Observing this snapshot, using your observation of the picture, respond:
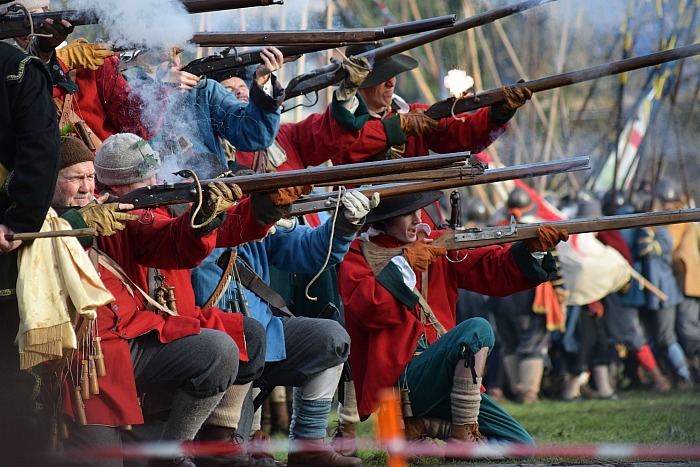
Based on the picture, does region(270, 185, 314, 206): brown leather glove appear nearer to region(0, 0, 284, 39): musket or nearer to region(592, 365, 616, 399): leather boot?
region(0, 0, 284, 39): musket

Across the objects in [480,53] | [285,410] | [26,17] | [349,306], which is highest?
[480,53]

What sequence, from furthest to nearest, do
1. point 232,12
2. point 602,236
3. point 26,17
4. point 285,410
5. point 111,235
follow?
point 602,236
point 285,410
point 232,12
point 111,235
point 26,17

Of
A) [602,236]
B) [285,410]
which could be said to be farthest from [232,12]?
[602,236]

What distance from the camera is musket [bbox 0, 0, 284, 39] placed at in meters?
4.76

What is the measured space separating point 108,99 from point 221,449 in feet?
5.67

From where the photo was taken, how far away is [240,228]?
5.34 m

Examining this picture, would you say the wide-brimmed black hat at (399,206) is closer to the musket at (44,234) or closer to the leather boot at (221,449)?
the leather boot at (221,449)

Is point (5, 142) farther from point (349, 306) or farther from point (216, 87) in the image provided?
→ point (349, 306)

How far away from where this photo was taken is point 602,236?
38.3ft

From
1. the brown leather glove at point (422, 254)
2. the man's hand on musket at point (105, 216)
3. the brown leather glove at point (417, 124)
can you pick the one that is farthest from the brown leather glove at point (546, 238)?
the man's hand on musket at point (105, 216)

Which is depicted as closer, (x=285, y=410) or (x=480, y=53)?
(x=285, y=410)

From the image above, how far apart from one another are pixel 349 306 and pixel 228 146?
100cm

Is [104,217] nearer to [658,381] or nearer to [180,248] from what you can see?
[180,248]

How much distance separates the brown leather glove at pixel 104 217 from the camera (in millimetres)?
4762
